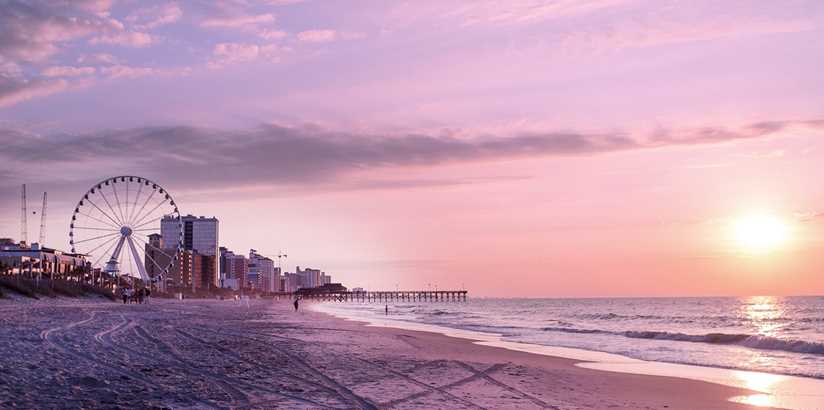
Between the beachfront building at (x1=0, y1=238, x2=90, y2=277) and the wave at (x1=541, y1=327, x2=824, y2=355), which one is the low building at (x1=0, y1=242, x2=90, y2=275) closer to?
the beachfront building at (x1=0, y1=238, x2=90, y2=277)

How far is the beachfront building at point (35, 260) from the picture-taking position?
144 meters

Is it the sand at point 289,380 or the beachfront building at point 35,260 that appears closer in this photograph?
the sand at point 289,380

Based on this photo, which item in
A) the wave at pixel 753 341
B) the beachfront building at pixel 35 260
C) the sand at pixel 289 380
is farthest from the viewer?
the beachfront building at pixel 35 260

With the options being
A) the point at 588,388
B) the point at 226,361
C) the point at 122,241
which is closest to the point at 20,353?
the point at 226,361

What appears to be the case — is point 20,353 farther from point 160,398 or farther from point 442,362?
point 442,362

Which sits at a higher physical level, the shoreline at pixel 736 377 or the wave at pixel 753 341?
the shoreline at pixel 736 377

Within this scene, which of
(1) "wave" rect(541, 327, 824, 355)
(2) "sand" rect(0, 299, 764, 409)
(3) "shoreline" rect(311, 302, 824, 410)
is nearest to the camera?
(2) "sand" rect(0, 299, 764, 409)

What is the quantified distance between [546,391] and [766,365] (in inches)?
→ 502

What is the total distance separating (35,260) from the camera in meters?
152

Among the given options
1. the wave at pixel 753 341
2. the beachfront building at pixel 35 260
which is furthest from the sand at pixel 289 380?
the beachfront building at pixel 35 260

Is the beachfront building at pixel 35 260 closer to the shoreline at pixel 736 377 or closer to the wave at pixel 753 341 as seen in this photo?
the wave at pixel 753 341

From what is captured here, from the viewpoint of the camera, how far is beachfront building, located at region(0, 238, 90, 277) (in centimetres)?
14438

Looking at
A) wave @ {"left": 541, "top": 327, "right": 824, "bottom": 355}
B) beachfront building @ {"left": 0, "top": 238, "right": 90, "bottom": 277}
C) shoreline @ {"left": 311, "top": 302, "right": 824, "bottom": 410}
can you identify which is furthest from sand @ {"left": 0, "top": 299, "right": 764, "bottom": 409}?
beachfront building @ {"left": 0, "top": 238, "right": 90, "bottom": 277}

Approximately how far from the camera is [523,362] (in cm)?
2311
